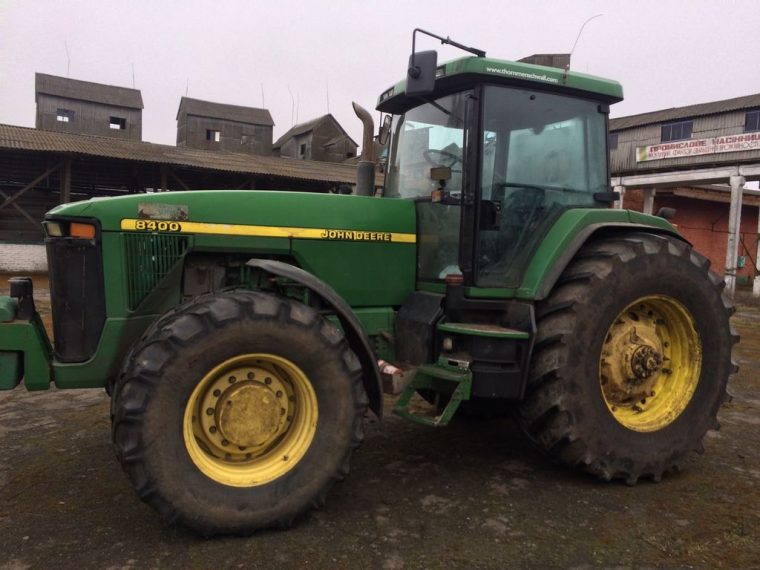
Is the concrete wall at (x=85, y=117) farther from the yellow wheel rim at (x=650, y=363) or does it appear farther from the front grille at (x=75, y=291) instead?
the yellow wheel rim at (x=650, y=363)

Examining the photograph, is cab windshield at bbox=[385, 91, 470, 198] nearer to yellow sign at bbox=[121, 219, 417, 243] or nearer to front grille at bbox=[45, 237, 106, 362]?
yellow sign at bbox=[121, 219, 417, 243]

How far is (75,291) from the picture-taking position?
10.4 ft

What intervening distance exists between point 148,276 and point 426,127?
2.08 metres

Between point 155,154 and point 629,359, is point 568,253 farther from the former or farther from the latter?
point 155,154

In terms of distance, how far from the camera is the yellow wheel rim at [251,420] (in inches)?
116

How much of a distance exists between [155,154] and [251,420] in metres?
17.3

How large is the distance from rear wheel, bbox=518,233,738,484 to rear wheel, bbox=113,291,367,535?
121cm

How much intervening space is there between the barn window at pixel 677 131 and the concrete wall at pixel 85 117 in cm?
2596

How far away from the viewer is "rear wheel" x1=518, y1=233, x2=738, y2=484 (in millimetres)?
3508

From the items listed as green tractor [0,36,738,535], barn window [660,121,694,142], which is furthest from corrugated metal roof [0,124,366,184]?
green tractor [0,36,738,535]

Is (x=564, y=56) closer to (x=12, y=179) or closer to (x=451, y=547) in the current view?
(x=451, y=547)

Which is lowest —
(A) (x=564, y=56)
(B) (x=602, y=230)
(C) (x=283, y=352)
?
(C) (x=283, y=352)

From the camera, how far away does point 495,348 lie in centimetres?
357

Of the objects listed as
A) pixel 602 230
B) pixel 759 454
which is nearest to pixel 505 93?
pixel 602 230
